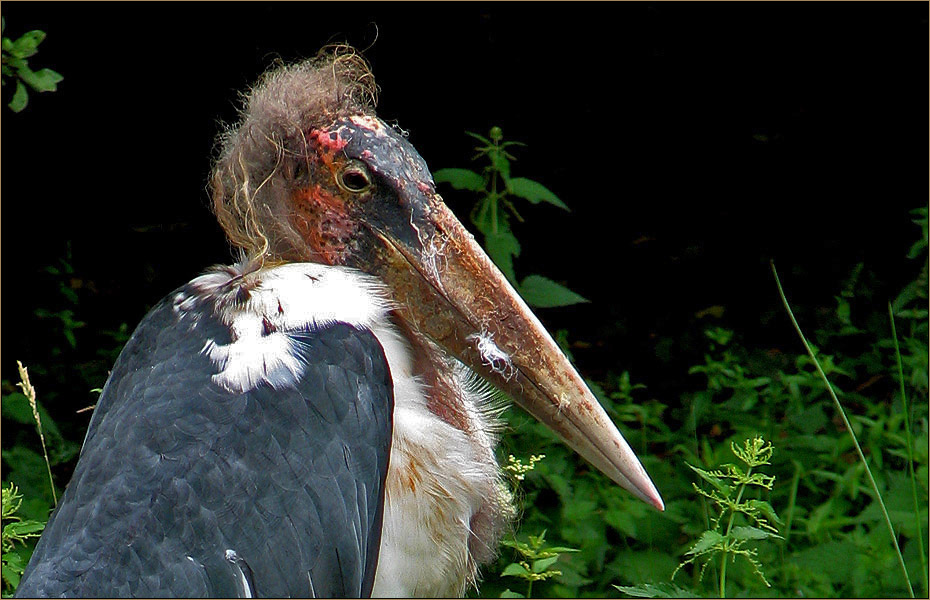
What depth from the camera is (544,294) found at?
3477 millimetres

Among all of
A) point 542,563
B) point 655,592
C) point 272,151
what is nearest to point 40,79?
point 272,151

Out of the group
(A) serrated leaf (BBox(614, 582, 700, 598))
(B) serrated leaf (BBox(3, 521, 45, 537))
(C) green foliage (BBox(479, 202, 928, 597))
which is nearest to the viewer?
(A) serrated leaf (BBox(614, 582, 700, 598))

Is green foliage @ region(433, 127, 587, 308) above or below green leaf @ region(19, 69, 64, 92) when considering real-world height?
below

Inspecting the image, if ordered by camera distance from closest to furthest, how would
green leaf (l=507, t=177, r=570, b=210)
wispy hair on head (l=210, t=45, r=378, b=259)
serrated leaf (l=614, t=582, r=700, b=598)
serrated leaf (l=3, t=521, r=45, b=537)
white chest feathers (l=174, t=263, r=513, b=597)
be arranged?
serrated leaf (l=614, t=582, r=700, b=598), white chest feathers (l=174, t=263, r=513, b=597), serrated leaf (l=3, t=521, r=45, b=537), wispy hair on head (l=210, t=45, r=378, b=259), green leaf (l=507, t=177, r=570, b=210)

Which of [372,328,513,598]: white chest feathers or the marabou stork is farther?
[372,328,513,598]: white chest feathers

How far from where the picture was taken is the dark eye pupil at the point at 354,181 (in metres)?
2.54

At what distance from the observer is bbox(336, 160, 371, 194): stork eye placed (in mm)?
2543

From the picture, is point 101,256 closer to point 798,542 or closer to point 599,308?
point 599,308

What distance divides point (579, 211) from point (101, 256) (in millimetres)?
2227

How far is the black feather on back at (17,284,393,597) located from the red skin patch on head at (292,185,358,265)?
0.31 meters

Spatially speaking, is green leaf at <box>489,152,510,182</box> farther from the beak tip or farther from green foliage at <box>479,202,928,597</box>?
the beak tip

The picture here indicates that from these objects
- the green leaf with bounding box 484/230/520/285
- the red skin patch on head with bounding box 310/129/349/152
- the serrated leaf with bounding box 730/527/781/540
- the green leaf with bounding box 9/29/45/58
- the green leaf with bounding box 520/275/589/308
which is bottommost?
the green leaf with bounding box 520/275/589/308

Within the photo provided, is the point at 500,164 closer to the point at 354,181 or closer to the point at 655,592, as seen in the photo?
the point at 354,181

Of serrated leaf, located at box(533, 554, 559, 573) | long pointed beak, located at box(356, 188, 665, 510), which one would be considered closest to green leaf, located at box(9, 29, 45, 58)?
long pointed beak, located at box(356, 188, 665, 510)
